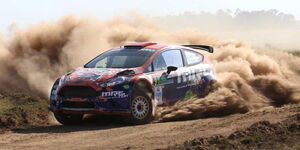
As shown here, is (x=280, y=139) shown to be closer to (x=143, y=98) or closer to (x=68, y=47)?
(x=143, y=98)

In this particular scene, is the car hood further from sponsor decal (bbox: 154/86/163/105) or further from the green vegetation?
the green vegetation

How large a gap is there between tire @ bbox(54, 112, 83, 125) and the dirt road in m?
0.13

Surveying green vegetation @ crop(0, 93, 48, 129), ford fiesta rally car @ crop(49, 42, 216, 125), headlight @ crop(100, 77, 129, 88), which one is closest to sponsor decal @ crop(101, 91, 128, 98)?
ford fiesta rally car @ crop(49, 42, 216, 125)

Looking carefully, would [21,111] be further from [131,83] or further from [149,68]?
[149,68]

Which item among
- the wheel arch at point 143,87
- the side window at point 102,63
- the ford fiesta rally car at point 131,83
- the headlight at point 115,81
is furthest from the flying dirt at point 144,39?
the side window at point 102,63

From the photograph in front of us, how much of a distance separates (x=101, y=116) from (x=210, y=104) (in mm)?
2088

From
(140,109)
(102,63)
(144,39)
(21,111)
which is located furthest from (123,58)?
(144,39)

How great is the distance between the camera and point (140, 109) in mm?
10727

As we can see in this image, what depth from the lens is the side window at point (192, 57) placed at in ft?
39.7

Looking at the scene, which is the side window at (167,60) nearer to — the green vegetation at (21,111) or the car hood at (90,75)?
the car hood at (90,75)

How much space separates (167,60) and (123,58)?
0.84 meters

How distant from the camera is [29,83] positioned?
629 inches

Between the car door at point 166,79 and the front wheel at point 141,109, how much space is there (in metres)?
0.34

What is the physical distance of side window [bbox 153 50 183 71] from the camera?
11312mm
